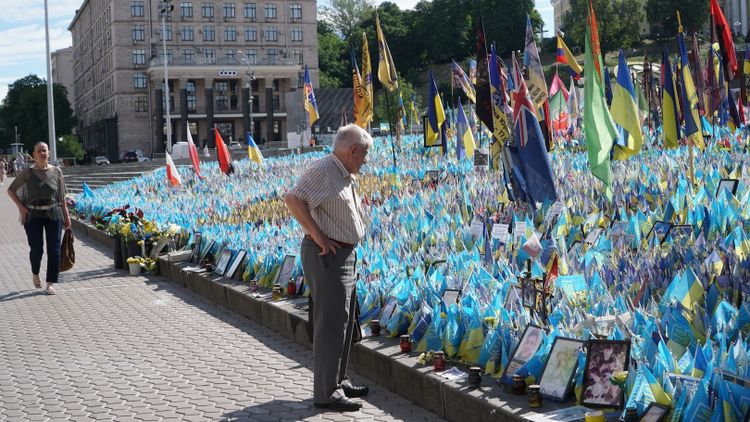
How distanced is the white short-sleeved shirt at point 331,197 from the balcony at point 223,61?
292 ft

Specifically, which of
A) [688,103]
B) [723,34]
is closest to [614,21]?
[723,34]

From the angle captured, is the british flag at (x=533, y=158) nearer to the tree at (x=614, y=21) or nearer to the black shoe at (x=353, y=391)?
the black shoe at (x=353, y=391)

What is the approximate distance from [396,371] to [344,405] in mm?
557

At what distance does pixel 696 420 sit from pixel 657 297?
94.2 inches

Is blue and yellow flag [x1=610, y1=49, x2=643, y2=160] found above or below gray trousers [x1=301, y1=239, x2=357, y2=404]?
above

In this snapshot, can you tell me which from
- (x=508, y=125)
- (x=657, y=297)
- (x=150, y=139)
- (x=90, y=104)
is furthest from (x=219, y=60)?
(x=657, y=297)

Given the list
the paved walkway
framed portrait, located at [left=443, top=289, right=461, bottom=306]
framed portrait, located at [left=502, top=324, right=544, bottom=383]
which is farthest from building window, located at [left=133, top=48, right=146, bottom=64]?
framed portrait, located at [left=502, top=324, right=544, bottom=383]

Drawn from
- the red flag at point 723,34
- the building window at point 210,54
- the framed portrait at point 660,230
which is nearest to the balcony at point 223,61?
the building window at point 210,54

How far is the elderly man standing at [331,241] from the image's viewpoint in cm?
623

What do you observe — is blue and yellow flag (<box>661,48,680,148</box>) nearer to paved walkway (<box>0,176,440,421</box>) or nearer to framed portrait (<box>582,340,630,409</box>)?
paved walkway (<box>0,176,440,421</box>)

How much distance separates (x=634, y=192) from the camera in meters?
12.0

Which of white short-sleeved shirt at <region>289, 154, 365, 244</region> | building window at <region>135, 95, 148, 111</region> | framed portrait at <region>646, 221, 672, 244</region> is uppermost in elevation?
building window at <region>135, 95, 148, 111</region>

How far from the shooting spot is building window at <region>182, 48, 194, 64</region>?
93.8m

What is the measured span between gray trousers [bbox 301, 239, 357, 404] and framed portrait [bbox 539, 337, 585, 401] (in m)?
1.38
